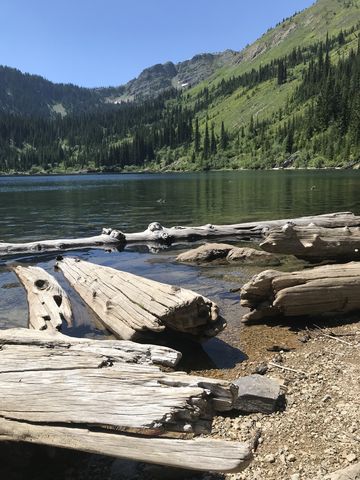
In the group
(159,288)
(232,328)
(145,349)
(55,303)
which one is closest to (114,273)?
(55,303)

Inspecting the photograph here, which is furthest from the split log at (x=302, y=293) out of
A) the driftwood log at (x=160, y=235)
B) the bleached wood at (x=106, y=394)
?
the driftwood log at (x=160, y=235)

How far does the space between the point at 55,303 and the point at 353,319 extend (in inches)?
319

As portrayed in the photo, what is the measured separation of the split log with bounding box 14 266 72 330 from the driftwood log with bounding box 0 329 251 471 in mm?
4848

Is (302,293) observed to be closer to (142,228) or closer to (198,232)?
(198,232)

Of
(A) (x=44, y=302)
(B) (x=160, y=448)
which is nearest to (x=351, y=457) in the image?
(B) (x=160, y=448)

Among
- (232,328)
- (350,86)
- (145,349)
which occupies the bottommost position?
(232,328)

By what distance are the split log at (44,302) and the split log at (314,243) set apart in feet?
23.1

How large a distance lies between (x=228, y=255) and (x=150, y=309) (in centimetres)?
1058

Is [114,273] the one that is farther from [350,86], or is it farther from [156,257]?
[350,86]

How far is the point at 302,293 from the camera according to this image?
1080cm

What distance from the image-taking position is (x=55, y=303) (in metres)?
Result: 12.2

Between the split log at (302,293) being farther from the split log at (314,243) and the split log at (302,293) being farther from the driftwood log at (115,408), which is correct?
the driftwood log at (115,408)

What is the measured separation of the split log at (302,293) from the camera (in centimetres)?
1078

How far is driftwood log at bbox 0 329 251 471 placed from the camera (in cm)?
440
